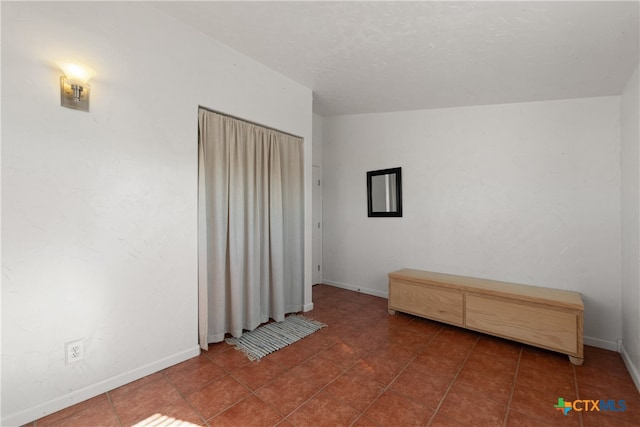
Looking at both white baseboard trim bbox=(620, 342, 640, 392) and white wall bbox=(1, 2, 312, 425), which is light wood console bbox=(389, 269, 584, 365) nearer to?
white baseboard trim bbox=(620, 342, 640, 392)

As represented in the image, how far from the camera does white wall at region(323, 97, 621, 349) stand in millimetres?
2648

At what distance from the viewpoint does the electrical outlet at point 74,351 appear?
176cm

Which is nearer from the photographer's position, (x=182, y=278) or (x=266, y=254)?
(x=182, y=278)

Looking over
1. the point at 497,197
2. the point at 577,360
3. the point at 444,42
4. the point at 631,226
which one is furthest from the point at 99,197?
the point at 631,226

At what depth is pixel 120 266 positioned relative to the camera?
1.97 metres

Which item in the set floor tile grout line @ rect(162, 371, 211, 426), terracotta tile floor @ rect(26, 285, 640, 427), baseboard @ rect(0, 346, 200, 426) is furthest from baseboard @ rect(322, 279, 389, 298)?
floor tile grout line @ rect(162, 371, 211, 426)

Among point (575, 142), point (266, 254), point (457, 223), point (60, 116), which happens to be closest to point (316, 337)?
point (266, 254)

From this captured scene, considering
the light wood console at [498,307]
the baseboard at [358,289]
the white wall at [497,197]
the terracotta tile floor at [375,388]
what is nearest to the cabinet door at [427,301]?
the light wood console at [498,307]

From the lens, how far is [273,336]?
277 cm

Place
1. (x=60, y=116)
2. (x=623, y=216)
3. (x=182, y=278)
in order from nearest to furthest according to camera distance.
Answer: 1. (x=60, y=116)
2. (x=182, y=278)
3. (x=623, y=216)

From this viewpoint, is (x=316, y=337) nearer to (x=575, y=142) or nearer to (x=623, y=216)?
(x=623, y=216)

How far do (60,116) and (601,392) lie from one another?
396 centimetres

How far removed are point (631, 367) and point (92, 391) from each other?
3876mm

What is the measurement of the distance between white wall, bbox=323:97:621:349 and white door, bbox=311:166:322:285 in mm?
405
